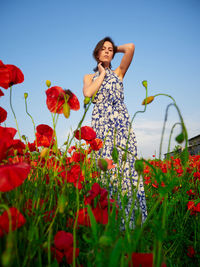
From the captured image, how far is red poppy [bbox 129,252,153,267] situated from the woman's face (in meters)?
Result: 2.54

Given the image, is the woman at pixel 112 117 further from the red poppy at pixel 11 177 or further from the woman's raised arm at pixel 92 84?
the red poppy at pixel 11 177

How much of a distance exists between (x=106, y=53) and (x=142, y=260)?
2679 mm

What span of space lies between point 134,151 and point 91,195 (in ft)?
5.04

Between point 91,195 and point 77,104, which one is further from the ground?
point 77,104

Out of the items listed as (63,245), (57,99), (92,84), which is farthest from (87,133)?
(92,84)

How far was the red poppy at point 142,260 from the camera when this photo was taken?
13.8 inches

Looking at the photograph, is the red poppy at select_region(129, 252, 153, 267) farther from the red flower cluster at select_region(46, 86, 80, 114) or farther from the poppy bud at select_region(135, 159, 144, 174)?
the red flower cluster at select_region(46, 86, 80, 114)

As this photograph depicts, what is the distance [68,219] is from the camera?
589 millimetres

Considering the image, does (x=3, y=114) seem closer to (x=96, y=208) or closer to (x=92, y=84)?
(x=96, y=208)

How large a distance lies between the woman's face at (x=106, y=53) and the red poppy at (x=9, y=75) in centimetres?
207

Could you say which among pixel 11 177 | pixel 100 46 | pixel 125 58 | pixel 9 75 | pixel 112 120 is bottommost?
pixel 11 177

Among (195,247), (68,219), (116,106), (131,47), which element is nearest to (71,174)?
(68,219)

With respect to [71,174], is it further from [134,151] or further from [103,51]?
[103,51]

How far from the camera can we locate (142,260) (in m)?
0.35
